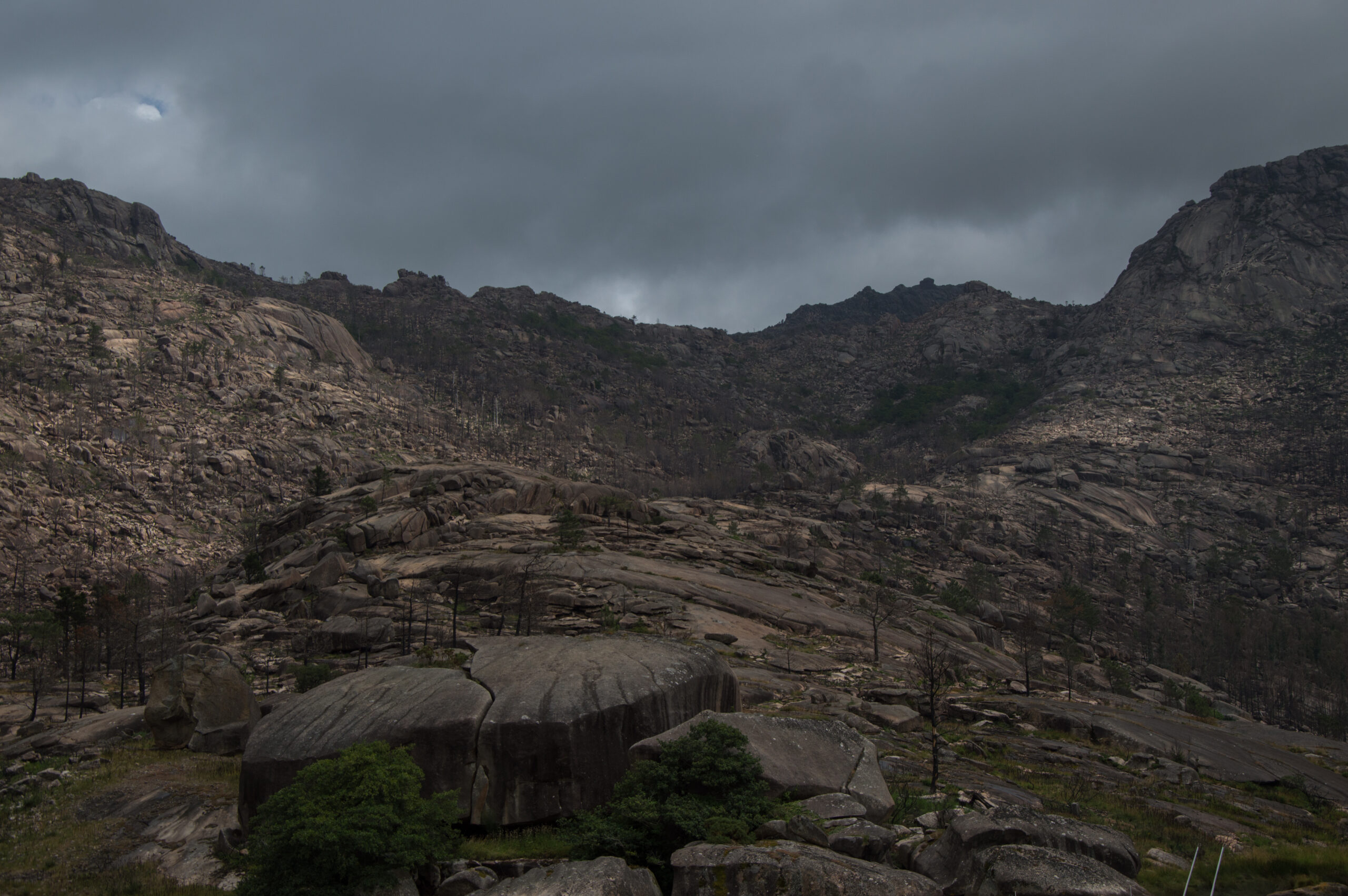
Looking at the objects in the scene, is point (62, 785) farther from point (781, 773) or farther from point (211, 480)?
point (211, 480)

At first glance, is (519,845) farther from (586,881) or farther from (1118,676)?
(1118,676)

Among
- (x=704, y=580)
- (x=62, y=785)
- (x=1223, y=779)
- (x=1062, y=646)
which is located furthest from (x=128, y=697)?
(x=1062, y=646)

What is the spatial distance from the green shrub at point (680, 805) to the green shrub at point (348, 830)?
9.98ft

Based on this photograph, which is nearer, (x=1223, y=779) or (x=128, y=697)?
(x=1223, y=779)

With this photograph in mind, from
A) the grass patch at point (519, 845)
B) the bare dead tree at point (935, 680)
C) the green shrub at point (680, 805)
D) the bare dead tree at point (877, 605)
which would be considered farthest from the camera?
the bare dead tree at point (877, 605)

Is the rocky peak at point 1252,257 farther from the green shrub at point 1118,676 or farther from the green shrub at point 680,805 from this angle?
the green shrub at point 680,805

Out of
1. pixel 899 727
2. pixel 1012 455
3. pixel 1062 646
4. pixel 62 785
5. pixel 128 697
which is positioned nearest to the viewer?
pixel 62 785

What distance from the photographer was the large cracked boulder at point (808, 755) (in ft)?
45.8

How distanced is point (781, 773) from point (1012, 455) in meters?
143

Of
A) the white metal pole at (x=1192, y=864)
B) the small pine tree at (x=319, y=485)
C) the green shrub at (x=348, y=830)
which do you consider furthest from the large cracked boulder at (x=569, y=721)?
the small pine tree at (x=319, y=485)

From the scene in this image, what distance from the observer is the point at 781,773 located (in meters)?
14.2

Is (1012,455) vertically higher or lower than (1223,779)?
higher

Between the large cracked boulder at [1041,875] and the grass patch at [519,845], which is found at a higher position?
the large cracked boulder at [1041,875]

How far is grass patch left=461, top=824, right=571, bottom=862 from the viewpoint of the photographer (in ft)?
45.3
